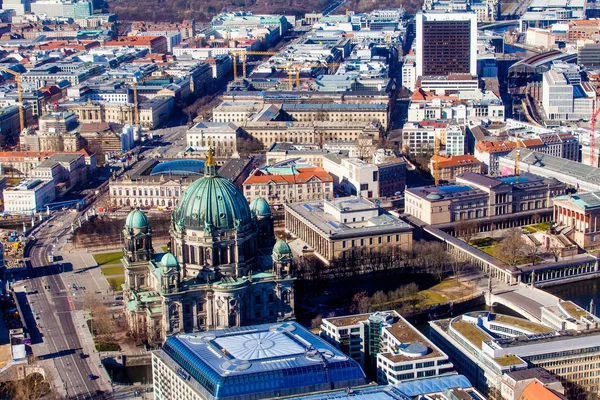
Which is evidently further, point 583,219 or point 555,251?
point 583,219

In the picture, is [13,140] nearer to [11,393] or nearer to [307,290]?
[307,290]

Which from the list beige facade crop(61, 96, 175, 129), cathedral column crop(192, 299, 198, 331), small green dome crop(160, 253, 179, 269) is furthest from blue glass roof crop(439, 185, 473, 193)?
beige facade crop(61, 96, 175, 129)

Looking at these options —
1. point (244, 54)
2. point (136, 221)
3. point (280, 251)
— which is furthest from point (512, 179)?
point (244, 54)

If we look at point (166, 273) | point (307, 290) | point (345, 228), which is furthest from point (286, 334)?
point (345, 228)

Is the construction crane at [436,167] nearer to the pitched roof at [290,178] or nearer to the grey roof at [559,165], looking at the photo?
the grey roof at [559,165]

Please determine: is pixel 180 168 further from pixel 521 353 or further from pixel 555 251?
pixel 521 353

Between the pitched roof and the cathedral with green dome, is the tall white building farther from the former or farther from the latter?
the cathedral with green dome
